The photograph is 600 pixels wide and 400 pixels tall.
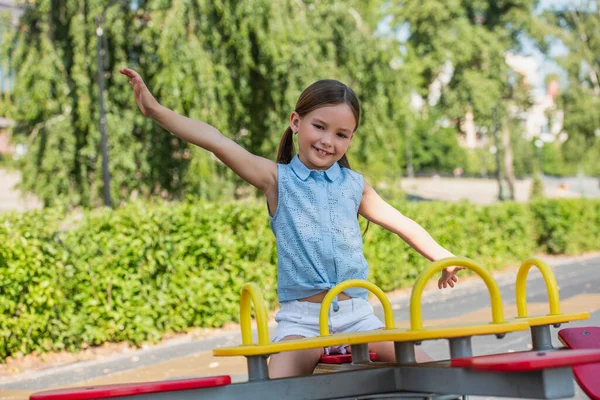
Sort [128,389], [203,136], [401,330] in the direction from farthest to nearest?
[203,136]
[401,330]
[128,389]

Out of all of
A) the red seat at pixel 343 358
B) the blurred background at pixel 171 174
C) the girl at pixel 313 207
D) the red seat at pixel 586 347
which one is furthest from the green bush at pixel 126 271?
the red seat at pixel 586 347

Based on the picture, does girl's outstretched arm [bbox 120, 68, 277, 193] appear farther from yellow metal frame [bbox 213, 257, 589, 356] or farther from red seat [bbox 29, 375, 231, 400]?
red seat [bbox 29, 375, 231, 400]

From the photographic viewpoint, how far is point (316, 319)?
2998 mm

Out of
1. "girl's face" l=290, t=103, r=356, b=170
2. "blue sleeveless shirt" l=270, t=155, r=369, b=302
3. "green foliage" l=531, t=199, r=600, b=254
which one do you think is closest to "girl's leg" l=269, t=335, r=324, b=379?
"blue sleeveless shirt" l=270, t=155, r=369, b=302

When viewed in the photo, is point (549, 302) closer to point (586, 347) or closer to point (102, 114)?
point (586, 347)

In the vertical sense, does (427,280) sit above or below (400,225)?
below

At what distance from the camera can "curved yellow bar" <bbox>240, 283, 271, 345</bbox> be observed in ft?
8.54

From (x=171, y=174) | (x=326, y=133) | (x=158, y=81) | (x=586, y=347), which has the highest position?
(x=158, y=81)

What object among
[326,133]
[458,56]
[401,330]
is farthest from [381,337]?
[458,56]

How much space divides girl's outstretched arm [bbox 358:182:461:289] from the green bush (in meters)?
5.41

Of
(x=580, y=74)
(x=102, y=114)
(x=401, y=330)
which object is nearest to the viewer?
(x=401, y=330)

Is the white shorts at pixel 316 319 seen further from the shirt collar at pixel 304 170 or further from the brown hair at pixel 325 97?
the brown hair at pixel 325 97

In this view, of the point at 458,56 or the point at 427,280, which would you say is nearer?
the point at 427,280

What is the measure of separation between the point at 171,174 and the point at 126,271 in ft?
27.8
